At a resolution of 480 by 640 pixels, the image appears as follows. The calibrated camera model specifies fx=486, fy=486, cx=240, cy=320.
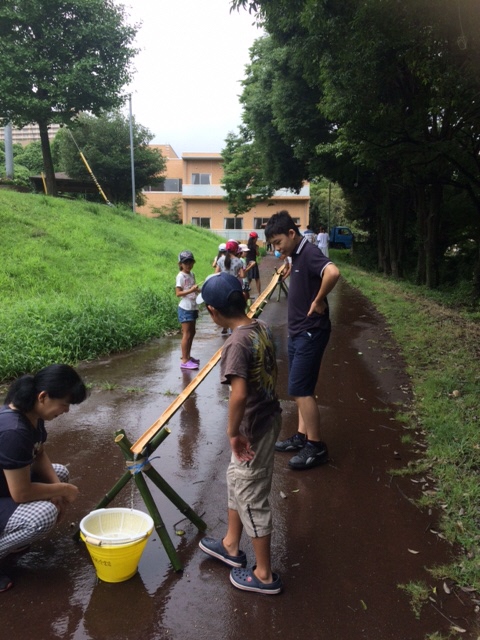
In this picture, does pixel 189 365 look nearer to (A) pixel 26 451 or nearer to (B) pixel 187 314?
(B) pixel 187 314

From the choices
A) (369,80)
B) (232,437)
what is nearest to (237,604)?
(232,437)

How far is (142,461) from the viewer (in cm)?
274

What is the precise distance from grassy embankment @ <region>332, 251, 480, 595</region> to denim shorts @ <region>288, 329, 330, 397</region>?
3.64 ft

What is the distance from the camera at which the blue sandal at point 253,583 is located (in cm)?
259

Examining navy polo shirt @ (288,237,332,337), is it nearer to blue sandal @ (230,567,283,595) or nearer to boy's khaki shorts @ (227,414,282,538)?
boy's khaki shorts @ (227,414,282,538)

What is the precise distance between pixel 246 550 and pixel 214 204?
3902 centimetres

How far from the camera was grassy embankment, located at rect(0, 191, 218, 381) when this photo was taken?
6.84m

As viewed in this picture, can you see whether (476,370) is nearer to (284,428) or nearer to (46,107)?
(284,428)

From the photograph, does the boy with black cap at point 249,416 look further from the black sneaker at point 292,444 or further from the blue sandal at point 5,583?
the black sneaker at point 292,444

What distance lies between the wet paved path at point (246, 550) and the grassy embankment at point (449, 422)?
147 mm

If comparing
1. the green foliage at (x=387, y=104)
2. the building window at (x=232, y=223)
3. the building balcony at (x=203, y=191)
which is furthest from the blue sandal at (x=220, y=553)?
the building window at (x=232, y=223)

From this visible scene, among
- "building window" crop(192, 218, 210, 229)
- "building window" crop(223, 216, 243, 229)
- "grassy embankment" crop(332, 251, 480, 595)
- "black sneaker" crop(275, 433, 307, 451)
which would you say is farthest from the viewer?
"building window" crop(192, 218, 210, 229)

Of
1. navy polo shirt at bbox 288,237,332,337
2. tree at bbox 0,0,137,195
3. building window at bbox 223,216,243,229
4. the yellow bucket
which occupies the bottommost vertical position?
the yellow bucket

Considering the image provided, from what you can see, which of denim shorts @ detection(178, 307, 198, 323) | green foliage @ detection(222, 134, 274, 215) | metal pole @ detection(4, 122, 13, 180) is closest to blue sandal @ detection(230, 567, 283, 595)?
denim shorts @ detection(178, 307, 198, 323)
